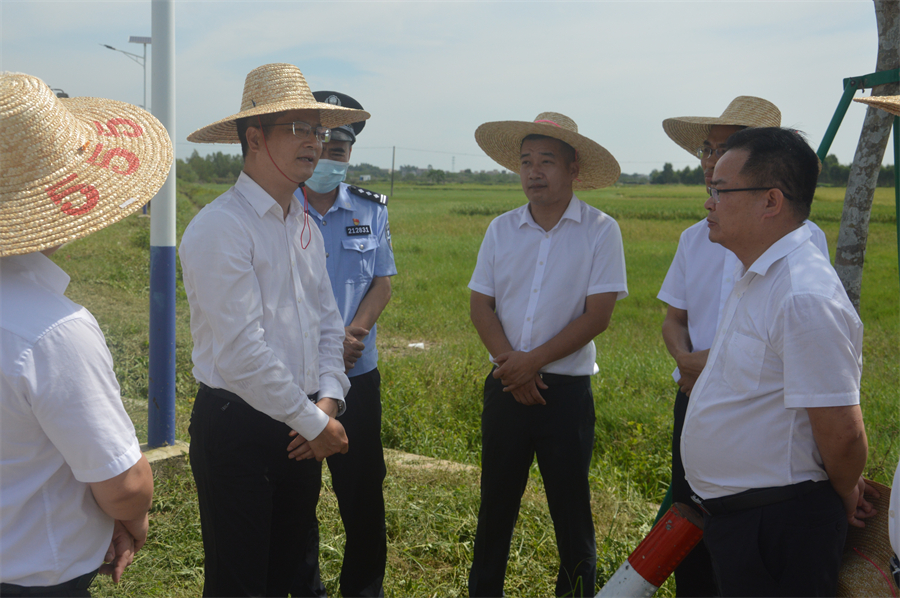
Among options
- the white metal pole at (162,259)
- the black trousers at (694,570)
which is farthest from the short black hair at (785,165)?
the white metal pole at (162,259)

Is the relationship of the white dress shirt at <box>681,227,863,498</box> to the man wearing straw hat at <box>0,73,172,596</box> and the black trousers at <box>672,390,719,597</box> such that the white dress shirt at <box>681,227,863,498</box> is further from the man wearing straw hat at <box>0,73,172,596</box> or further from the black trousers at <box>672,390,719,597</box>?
the man wearing straw hat at <box>0,73,172,596</box>

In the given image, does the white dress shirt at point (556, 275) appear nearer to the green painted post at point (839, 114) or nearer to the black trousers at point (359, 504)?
the black trousers at point (359, 504)

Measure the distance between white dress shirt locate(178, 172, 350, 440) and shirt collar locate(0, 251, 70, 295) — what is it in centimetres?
55

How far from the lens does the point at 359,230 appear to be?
2.95m

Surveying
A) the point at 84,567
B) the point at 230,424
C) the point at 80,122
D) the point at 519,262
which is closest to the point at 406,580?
the point at 230,424

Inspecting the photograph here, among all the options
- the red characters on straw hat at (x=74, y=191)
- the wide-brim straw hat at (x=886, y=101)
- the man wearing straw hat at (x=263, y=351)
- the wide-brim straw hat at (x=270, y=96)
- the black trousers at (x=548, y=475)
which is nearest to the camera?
the red characters on straw hat at (x=74, y=191)

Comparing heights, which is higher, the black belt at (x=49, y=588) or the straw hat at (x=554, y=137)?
the straw hat at (x=554, y=137)

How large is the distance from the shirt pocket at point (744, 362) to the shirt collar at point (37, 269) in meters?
1.70

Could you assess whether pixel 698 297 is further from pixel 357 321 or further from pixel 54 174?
pixel 54 174

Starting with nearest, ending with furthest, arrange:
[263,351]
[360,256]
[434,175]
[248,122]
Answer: [263,351] → [248,122] → [360,256] → [434,175]

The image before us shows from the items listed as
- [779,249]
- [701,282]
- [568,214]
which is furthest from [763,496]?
[568,214]

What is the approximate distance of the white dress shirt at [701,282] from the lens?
2.50 m

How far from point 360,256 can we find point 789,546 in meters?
2.00

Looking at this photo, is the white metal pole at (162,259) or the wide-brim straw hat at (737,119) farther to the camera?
the white metal pole at (162,259)
